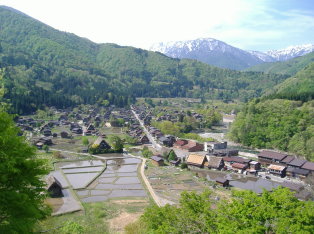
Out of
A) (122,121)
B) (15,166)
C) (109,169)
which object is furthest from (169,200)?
(122,121)

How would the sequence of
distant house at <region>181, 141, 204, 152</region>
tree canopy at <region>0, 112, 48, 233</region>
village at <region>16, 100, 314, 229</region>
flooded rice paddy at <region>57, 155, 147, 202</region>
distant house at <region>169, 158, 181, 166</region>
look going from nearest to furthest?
tree canopy at <region>0, 112, 48, 233</region> → village at <region>16, 100, 314, 229</region> → flooded rice paddy at <region>57, 155, 147, 202</region> → distant house at <region>169, 158, 181, 166</region> → distant house at <region>181, 141, 204, 152</region>

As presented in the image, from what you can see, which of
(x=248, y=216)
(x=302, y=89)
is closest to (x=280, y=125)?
(x=302, y=89)

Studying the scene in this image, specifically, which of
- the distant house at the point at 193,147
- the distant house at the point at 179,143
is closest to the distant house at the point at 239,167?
the distant house at the point at 193,147

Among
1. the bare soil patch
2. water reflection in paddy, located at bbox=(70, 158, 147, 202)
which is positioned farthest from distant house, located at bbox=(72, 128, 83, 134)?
the bare soil patch

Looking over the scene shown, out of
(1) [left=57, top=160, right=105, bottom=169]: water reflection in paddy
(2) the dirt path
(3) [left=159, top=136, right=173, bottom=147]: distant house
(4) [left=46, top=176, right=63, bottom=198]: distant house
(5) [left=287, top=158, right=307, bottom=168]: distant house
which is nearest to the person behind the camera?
(2) the dirt path

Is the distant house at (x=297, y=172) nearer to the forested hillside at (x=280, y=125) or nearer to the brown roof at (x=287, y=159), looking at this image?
the brown roof at (x=287, y=159)

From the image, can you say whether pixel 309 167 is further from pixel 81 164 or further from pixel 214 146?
pixel 81 164

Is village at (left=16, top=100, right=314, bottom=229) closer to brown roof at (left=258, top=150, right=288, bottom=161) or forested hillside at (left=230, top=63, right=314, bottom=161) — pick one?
brown roof at (left=258, top=150, right=288, bottom=161)
